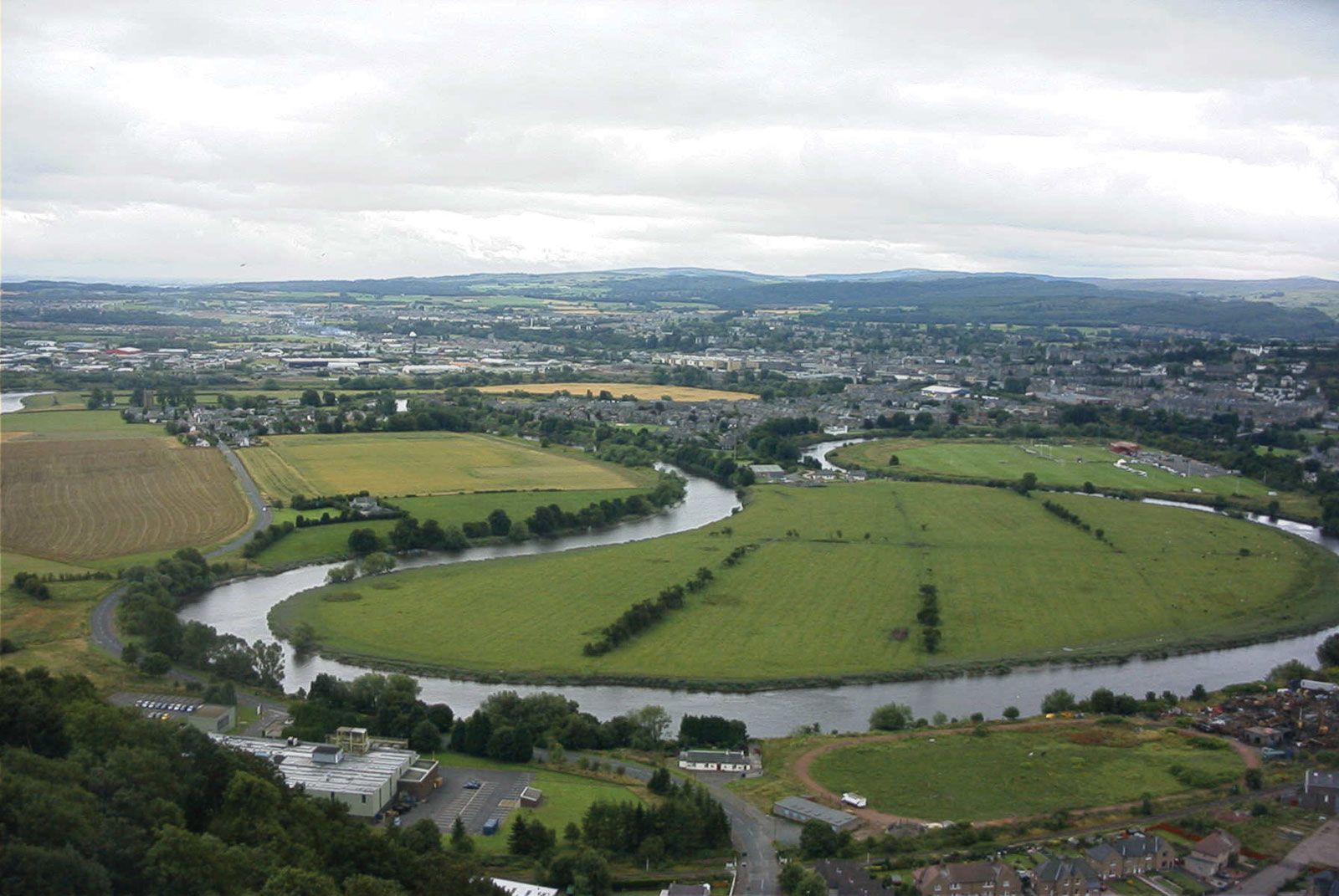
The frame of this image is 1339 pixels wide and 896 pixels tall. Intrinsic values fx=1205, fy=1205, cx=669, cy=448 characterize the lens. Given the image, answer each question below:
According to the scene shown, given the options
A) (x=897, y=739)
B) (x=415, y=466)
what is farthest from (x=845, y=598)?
(x=415, y=466)

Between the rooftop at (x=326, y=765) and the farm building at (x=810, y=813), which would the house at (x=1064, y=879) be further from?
the rooftop at (x=326, y=765)

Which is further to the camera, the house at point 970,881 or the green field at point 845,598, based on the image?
the green field at point 845,598

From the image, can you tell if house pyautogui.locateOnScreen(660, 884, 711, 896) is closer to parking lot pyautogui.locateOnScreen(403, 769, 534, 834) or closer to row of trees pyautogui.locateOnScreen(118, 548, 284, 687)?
parking lot pyautogui.locateOnScreen(403, 769, 534, 834)

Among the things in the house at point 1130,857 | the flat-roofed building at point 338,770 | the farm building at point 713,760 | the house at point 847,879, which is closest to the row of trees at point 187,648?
the flat-roofed building at point 338,770

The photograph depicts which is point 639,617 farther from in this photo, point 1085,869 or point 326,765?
point 1085,869

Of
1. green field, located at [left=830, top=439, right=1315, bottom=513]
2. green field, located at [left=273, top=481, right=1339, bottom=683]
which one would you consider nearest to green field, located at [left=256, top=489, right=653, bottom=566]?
green field, located at [left=273, top=481, right=1339, bottom=683]
